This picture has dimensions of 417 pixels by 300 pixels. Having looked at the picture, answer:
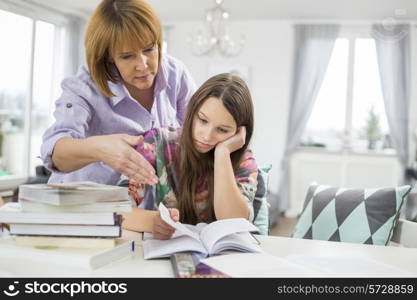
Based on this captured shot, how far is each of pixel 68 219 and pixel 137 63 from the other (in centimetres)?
58

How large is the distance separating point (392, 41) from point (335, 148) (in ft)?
4.88

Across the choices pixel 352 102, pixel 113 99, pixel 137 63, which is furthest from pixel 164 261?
pixel 352 102

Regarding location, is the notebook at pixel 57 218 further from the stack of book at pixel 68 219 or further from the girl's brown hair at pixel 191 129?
the girl's brown hair at pixel 191 129

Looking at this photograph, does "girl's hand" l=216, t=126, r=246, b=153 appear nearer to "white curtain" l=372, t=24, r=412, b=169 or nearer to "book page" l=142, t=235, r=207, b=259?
"book page" l=142, t=235, r=207, b=259

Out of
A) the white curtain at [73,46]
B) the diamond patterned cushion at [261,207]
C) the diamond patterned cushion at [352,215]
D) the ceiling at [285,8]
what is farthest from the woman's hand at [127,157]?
the white curtain at [73,46]

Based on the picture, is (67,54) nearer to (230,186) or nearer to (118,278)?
(230,186)

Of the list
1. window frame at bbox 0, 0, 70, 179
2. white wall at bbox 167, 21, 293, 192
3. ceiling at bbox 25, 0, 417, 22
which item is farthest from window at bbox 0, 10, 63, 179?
white wall at bbox 167, 21, 293, 192

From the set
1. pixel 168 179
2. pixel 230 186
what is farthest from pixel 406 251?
pixel 168 179

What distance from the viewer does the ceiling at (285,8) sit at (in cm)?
576

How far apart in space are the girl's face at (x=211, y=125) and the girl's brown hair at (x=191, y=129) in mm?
15

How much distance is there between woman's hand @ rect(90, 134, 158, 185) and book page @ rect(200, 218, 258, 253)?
17 cm

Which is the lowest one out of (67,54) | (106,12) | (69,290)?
(69,290)

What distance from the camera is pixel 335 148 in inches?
266

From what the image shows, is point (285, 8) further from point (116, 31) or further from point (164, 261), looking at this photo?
point (164, 261)
